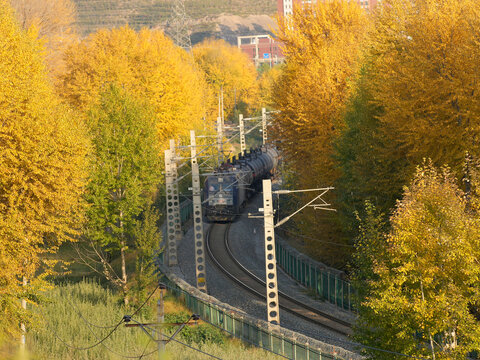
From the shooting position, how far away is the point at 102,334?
2750 centimetres

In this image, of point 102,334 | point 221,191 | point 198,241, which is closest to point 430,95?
point 198,241

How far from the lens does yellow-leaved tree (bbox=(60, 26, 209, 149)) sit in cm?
5609

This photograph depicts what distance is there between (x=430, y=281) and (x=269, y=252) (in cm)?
947

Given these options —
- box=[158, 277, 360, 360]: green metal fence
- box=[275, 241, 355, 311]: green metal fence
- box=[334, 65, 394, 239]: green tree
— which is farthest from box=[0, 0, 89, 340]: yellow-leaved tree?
box=[275, 241, 355, 311]: green metal fence

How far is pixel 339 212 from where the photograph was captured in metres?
33.8

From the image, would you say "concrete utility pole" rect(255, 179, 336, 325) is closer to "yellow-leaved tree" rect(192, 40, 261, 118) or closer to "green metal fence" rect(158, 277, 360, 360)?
"green metal fence" rect(158, 277, 360, 360)

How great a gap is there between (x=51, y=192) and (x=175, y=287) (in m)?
12.0

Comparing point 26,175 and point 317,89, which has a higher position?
point 317,89

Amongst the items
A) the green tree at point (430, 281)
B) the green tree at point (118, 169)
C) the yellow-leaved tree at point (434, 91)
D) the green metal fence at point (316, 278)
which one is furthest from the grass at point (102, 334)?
the yellow-leaved tree at point (434, 91)

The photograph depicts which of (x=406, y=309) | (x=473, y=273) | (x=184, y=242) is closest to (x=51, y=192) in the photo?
(x=406, y=309)

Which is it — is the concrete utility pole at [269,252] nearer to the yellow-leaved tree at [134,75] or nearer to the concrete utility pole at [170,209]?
the concrete utility pole at [170,209]

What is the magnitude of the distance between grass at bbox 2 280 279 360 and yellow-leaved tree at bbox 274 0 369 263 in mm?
10930

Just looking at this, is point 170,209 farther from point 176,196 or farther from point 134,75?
point 134,75

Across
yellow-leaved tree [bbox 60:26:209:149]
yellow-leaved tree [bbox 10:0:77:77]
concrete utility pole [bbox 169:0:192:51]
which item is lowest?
yellow-leaved tree [bbox 60:26:209:149]
